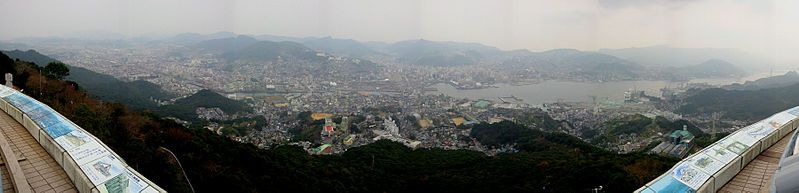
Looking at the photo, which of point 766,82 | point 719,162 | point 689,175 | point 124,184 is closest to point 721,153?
point 719,162

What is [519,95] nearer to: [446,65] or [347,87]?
[347,87]

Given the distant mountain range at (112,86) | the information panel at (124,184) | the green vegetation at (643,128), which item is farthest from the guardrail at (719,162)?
the distant mountain range at (112,86)

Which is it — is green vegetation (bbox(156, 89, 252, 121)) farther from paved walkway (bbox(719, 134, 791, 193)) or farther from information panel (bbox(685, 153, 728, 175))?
paved walkway (bbox(719, 134, 791, 193))

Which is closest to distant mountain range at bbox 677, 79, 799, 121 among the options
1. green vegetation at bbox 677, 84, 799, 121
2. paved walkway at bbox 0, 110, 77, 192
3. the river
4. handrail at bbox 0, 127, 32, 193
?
green vegetation at bbox 677, 84, 799, 121

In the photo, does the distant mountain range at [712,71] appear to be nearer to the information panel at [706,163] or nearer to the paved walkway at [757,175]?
the paved walkway at [757,175]

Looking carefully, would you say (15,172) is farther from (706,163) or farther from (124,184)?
(706,163)

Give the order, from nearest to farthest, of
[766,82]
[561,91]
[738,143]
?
[738,143], [766,82], [561,91]
